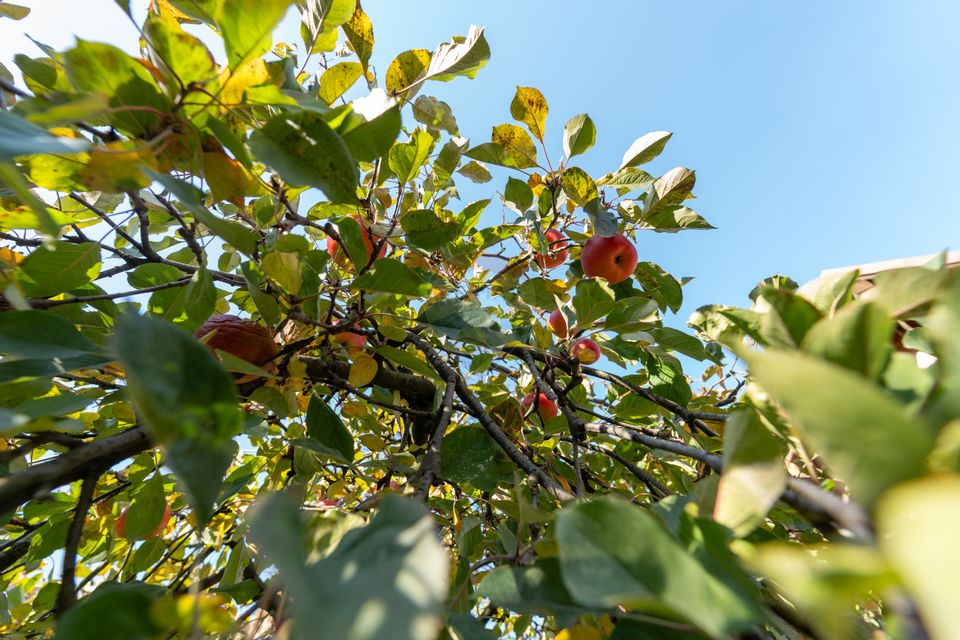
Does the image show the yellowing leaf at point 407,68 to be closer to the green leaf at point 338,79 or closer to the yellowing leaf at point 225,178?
the green leaf at point 338,79

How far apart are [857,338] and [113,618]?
0.53 m

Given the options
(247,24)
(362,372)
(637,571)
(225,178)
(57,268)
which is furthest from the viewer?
(362,372)

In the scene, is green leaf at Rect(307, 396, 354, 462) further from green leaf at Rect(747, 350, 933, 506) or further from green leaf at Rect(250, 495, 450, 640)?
green leaf at Rect(747, 350, 933, 506)

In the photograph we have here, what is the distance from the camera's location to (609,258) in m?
1.40

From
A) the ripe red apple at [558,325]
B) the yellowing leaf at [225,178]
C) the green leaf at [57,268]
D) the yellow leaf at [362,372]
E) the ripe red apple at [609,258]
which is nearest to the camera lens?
the yellowing leaf at [225,178]

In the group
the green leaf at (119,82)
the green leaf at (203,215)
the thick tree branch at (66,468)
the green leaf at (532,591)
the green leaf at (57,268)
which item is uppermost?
the green leaf at (119,82)

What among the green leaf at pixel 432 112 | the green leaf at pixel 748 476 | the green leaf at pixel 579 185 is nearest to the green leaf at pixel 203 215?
the green leaf at pixel 748 476

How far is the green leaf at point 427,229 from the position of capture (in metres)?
0.87

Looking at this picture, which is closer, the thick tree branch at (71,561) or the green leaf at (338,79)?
the thick tree branch at (71,561)

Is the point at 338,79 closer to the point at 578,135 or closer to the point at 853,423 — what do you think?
the point at 578,135

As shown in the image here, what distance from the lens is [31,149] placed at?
352 millimetres

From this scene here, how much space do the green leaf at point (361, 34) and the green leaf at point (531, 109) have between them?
0.48 metres

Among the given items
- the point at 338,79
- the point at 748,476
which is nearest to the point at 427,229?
the point at 338,79

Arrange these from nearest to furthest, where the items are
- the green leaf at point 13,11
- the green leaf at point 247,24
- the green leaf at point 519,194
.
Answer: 1. the green leaf at point 247,24
2. the green leaf at point 13,11
3. the green leaf at point 519,194
